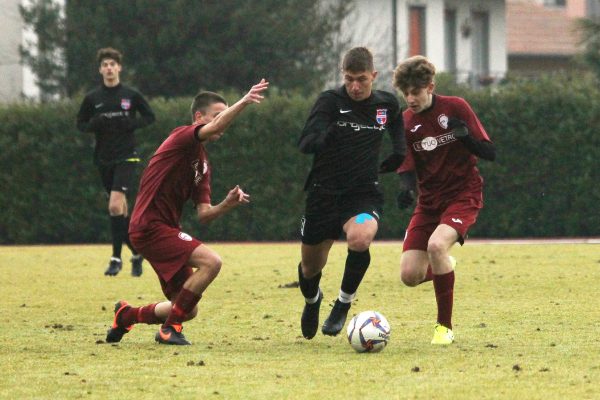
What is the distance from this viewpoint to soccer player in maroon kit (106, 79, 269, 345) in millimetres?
9367

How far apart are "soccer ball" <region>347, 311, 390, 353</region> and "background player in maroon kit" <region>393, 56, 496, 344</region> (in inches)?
23.1

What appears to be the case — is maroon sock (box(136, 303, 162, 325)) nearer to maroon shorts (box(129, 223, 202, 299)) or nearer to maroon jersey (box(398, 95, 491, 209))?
maroon shorts (box(129, 223, 202, 299))

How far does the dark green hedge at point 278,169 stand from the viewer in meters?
24.3

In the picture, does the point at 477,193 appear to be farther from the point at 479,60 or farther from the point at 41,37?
the point at 479,60

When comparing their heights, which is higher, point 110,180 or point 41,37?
point 41,37

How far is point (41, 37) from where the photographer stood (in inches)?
1244

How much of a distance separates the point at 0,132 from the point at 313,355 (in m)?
17.4

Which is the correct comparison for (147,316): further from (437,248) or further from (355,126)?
(437,248)

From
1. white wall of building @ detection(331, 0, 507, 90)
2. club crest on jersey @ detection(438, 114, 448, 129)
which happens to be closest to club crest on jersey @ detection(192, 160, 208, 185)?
club crest on jersey @ detection(438, 114, 448, 129)

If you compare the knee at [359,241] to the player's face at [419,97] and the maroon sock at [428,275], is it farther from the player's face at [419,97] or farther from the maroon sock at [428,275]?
the player's face at [419,97]

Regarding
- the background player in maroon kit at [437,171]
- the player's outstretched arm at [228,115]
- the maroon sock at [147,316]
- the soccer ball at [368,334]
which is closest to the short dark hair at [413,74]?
the background player in maroon kit at [437,171]

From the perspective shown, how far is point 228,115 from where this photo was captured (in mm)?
8867

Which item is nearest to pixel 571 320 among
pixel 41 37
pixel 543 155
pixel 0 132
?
pixel 543 155

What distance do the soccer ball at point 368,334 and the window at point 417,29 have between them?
30.9 metres
